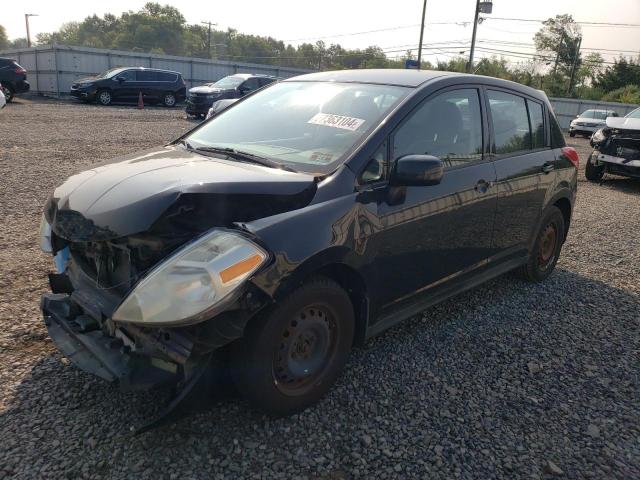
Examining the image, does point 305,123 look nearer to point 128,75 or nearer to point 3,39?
point 128,75

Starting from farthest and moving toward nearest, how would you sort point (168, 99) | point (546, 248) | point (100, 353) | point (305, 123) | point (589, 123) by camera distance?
point (589, 123) < point (168, 99) < point (546, 248) < point (305, 123) < point (100, 353)

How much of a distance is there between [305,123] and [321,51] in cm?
8571

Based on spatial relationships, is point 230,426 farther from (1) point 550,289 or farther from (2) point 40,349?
(1) point 550,289

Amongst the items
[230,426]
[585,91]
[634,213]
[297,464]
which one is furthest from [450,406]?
[585,91]

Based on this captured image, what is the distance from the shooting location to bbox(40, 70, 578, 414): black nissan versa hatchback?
220cm

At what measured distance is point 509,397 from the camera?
2.97 m

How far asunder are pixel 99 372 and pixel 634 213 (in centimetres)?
847

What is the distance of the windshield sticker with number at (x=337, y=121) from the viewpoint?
3047 millimetres

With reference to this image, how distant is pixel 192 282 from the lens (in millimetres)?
2131

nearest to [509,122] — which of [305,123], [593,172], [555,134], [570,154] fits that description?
[555,134]

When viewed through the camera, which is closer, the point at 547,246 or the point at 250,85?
the point at 547,246

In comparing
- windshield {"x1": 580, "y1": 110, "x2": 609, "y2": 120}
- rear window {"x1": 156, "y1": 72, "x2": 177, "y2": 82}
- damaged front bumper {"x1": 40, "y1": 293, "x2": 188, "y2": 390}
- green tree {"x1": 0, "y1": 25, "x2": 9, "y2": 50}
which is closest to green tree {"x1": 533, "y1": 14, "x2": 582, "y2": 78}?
windshield {"x1": 580, "y1": 110, "x2": 609, "y2": 120}

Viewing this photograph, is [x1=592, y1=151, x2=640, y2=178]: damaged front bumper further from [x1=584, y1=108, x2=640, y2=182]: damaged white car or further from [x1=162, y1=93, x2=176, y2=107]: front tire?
[x1=162, y1=93, x2=176, y2=107]: front tire

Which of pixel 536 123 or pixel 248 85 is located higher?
pixel 248 85
